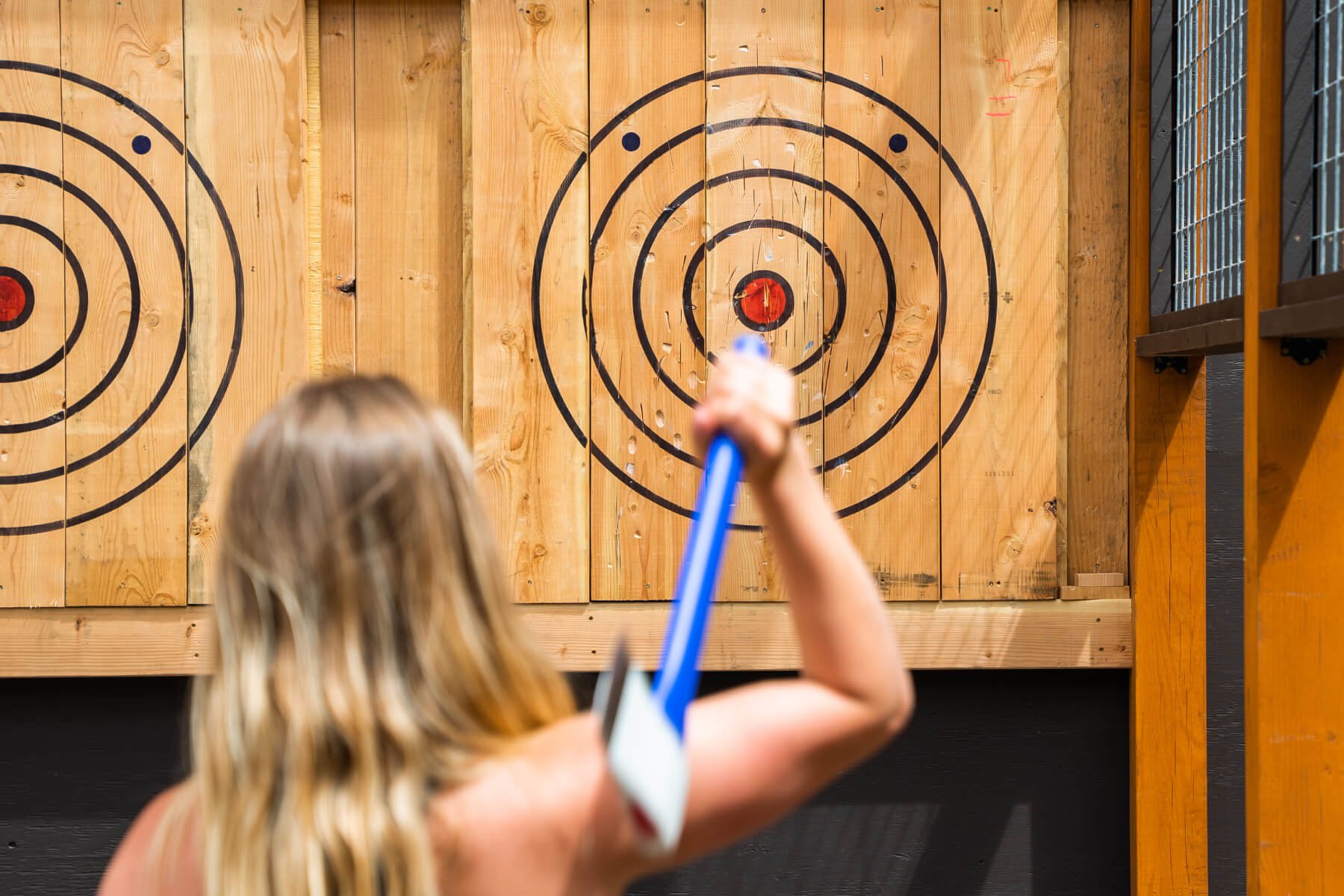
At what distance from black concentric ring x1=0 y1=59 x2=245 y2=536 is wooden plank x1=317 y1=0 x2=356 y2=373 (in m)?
0.19

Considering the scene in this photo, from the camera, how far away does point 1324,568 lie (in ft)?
5.54

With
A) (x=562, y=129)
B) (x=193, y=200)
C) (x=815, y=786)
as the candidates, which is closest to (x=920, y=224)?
(x=562, y=129)

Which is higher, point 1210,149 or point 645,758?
point 1210,149

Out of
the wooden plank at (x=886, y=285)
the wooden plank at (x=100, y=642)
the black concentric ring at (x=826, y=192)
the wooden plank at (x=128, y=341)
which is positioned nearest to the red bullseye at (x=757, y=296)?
the wooden plank at (x=886, y=285)

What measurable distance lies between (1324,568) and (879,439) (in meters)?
0.92

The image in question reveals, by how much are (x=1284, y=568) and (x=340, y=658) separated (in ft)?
4.96

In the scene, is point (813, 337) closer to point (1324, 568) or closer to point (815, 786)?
point (1324, 568)

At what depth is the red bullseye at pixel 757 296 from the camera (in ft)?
7.70

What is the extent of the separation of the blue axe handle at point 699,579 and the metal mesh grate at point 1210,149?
1.55 m

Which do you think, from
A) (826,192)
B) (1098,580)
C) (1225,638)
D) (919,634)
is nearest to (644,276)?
(826,192)

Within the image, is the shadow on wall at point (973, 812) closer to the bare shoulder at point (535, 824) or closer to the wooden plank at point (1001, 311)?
the wooden plank at point (1001, 311)

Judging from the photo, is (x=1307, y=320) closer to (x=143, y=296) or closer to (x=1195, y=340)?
(x=1195, y=340)

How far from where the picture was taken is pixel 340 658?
77cm

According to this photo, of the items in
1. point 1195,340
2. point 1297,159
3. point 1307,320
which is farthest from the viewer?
point 1195,340
